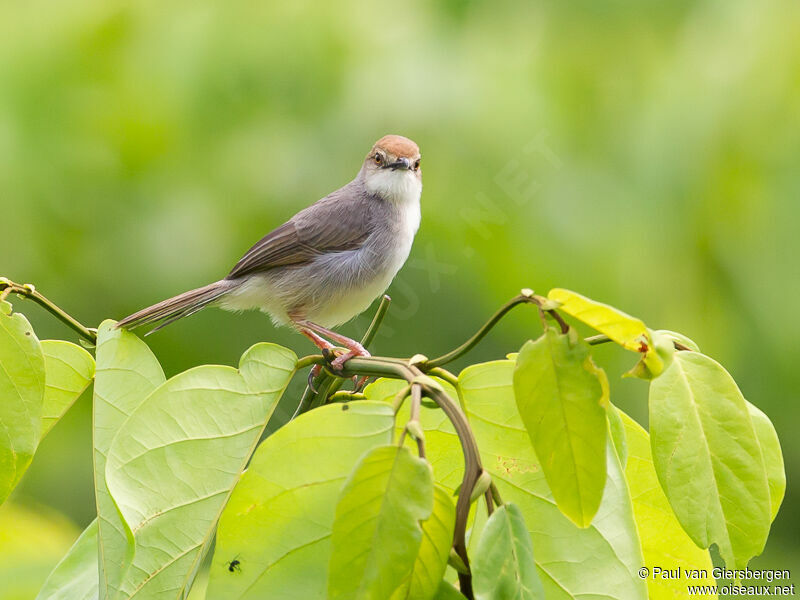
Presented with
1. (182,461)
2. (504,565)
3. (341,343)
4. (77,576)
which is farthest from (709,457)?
(341,343)

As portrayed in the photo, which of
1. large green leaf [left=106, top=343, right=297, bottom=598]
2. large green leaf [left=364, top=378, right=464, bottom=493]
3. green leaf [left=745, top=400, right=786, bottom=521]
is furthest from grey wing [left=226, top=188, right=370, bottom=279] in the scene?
green leaf [left=745, top=400, right=786, bottom=521]

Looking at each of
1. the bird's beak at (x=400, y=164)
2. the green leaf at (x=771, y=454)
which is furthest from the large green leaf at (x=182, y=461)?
the bird's beak at (x=400, y=164)

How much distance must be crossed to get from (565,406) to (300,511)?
15.9 inches

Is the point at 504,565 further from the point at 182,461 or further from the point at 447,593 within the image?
the point at 182,461

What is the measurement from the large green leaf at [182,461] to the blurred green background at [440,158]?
1.95 metres

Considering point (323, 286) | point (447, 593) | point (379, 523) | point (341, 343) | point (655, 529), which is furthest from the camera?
point (323, 286)

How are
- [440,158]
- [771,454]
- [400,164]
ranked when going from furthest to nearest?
[440,158] < [400,164] < [771,454]

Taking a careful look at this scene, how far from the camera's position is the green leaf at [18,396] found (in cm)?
145

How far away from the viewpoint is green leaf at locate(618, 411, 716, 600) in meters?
1.41

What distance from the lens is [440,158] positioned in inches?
→ 148

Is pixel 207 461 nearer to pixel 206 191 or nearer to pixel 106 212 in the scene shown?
pixel 206 191

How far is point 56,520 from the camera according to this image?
3.37m

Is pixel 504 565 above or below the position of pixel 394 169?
below

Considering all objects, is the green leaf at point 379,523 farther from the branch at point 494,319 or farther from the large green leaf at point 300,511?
the branch at point 494,319
